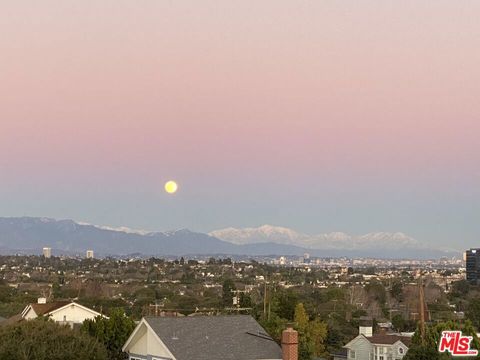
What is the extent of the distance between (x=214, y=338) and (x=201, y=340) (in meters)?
0.79

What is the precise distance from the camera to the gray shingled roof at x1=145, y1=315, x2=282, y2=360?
41688 millimetres

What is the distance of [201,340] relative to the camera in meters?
42.6

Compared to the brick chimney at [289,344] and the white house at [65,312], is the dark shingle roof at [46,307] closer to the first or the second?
the white house at [65,312]

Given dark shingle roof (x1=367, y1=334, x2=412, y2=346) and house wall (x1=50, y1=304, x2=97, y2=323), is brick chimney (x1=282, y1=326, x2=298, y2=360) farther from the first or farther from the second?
dark shingle roof (x1=367, y1=334, x2=412, y2=346)

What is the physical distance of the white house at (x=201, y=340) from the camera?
4178 centimetres

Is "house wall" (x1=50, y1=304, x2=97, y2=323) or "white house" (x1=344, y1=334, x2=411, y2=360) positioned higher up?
"house wall" (x1=50, y1=304, x2=97, y2=323)

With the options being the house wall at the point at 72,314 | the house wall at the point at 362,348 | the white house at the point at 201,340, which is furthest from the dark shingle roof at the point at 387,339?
A: the white house at the point at 201,340

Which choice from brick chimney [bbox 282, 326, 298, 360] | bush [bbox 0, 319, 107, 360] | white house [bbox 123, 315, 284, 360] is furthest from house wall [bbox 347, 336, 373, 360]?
brick chimney [bbox 282, 326, 298, 360]

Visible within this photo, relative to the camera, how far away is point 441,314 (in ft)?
412

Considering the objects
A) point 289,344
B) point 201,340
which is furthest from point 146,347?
point 289,344

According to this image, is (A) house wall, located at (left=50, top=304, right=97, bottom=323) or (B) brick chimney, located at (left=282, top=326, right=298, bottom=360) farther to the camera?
(A) house wall, located at (left=50, top=304, right=97, bottom=323)

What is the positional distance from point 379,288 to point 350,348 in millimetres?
107430

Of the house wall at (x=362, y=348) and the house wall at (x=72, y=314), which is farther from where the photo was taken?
the house wall at (x=362, y=348)

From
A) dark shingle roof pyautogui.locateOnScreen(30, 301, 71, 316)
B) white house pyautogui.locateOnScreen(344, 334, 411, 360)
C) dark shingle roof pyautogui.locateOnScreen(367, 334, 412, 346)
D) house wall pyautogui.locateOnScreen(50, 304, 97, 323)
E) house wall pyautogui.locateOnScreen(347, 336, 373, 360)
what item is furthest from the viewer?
house wall pyautogui.locateOnScreen(347, 336, 373, 360)
